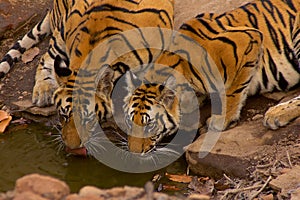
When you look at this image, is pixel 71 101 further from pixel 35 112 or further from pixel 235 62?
pixel 235 62

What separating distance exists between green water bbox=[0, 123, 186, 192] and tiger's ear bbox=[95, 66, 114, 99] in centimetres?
55

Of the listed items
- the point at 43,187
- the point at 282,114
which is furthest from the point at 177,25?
the point at 43,187

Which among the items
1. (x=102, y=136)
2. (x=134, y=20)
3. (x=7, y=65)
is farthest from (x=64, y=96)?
(x=7, y=65)

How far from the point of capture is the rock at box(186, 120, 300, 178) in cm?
571

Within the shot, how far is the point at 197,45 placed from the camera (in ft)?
20.3

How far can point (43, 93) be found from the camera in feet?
22.7

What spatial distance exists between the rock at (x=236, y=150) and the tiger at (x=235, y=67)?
0.30 feet

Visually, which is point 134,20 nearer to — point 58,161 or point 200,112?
point 200,112

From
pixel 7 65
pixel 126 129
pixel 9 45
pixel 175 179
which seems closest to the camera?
pixel 175 179

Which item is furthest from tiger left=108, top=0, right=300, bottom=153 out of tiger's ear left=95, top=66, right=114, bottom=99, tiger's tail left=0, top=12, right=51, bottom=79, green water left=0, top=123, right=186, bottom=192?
tiger's tail left=0, top=12, right=51, bottom=79

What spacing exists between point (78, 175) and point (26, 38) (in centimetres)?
227

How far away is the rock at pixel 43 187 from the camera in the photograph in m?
3.39

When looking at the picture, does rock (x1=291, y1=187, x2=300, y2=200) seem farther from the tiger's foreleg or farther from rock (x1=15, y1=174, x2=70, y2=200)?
the tiger's foreleg

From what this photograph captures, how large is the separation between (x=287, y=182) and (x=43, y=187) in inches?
91.0
